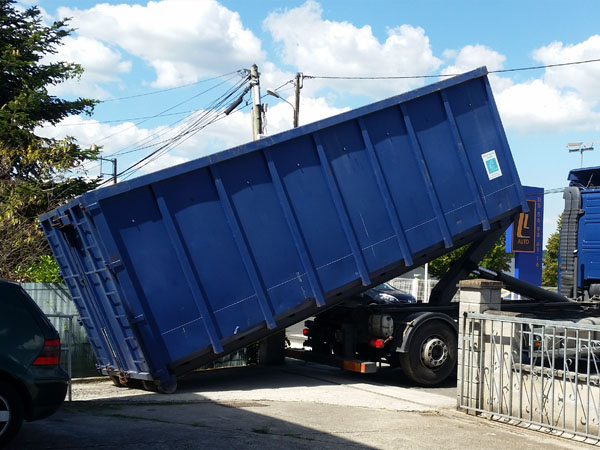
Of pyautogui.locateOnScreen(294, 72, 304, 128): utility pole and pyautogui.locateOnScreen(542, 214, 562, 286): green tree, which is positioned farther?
pyautogui.locateOnScreen(542, 214, 562, 286): green tree

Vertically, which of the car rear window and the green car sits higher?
the car rear window

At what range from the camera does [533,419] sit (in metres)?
7.83

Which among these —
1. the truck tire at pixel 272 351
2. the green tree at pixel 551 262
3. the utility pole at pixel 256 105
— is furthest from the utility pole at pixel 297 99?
the green tree at pixel 551 262

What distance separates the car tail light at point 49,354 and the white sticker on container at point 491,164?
22.8 ft

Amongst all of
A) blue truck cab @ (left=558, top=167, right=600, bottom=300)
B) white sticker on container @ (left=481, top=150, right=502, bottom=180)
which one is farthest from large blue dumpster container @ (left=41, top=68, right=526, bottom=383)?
blue truck cab @ (left=558, top=167, right=600, bottom=300)

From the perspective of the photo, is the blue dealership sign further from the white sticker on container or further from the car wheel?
the car wheel

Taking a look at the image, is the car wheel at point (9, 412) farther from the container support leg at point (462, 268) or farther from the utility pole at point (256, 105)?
the utility pole at point (256, 105)

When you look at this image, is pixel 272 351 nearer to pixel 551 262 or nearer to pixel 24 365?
pixel 24 365

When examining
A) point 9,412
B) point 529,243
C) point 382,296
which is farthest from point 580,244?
point 9,412

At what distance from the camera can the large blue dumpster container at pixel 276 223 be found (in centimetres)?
880

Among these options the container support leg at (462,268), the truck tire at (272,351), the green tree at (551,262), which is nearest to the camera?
the container support leg at (462,268)

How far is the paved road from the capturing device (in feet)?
22.3

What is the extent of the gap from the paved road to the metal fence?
0.24 meters

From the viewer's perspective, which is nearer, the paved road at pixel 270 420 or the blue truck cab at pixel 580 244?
the paved road at pixel 270 420
